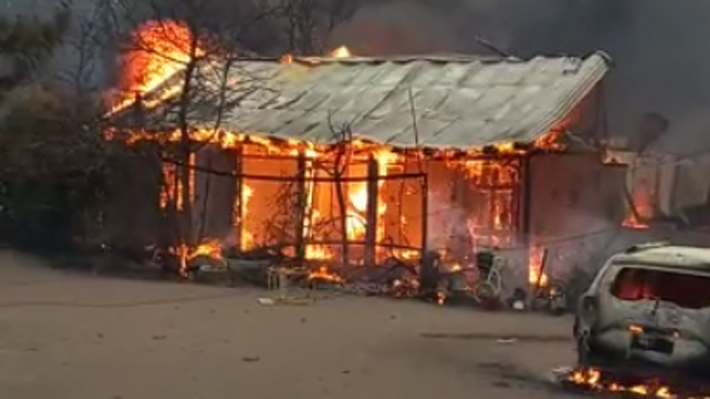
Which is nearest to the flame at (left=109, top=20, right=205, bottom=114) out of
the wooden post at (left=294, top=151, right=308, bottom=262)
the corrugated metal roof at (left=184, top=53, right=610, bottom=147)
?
the corrugated metal roof at (left=184, top=53, right=610, bottom=147)

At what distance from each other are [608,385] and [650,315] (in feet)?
2.88

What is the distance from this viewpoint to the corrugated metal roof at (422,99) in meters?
18.9

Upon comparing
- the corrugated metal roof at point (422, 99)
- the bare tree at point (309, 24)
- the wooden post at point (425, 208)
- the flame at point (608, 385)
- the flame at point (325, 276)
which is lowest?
the flame at point (608, 385)

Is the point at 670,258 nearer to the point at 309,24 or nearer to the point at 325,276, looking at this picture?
the point at 325,276

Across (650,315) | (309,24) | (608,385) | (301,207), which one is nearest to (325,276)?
(301,207)

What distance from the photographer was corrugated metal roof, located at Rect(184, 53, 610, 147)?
18.9 m

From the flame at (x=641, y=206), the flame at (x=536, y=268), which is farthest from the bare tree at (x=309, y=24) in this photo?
the flame at (x=536, y=268)

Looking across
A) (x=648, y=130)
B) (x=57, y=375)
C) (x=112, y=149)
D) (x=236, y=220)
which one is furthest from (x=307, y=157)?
(x=57, y=375)

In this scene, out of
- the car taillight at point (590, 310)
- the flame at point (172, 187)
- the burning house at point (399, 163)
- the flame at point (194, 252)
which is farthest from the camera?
the flame at point (172, 187)

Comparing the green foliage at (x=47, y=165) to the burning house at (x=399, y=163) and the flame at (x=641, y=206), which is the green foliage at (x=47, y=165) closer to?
the burning house at (x=399, y=163)

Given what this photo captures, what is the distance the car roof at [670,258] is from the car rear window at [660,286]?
3.3 inches

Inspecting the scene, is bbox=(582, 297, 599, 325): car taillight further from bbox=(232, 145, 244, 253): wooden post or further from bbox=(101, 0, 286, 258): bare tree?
bbox=(232, 145, 244, 253): wooden post

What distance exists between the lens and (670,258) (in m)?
10.3

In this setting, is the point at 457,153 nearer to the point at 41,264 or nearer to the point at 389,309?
the point at 389,309
